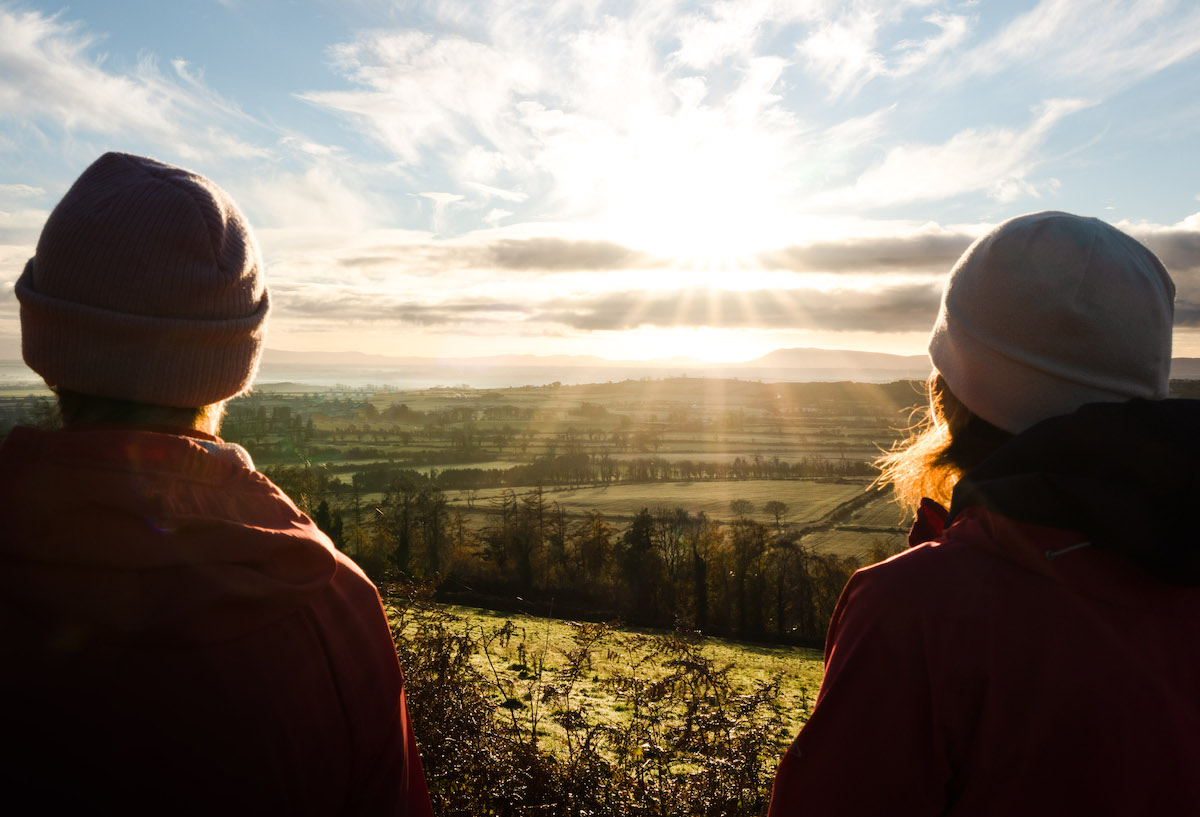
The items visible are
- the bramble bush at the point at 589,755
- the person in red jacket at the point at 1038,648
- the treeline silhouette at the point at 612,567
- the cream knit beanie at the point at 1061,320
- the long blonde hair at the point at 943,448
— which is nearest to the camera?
the person in red jacket at the point at 1038,648

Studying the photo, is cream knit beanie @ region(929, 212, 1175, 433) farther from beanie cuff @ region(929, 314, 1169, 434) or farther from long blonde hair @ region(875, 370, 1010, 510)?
long blonde hair @ region(875, 370, 1010, 510)

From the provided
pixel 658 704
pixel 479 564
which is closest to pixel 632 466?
pixel 479 564

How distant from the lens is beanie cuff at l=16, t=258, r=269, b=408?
1482 millimetres

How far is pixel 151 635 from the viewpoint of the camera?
1227 mm

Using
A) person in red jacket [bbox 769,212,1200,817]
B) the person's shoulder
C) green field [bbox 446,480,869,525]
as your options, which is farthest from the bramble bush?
green field [bbox 446,480,869,525]

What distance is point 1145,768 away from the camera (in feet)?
4.35

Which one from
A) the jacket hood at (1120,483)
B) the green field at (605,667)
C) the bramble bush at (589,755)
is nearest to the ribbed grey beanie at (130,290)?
the jacket hood at (1120,483)

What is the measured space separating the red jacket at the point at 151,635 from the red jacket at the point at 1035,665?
1.13m

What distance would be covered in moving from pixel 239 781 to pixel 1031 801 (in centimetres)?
152

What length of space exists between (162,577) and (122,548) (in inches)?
3.3

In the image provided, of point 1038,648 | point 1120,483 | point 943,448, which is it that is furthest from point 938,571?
point 943,448

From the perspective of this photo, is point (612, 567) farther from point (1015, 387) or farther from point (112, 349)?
point (112, 349)

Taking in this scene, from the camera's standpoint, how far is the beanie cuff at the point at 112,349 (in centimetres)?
148

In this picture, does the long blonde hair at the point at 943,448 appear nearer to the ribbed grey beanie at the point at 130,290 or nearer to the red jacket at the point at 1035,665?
the red jacket at the point at 1035,665
